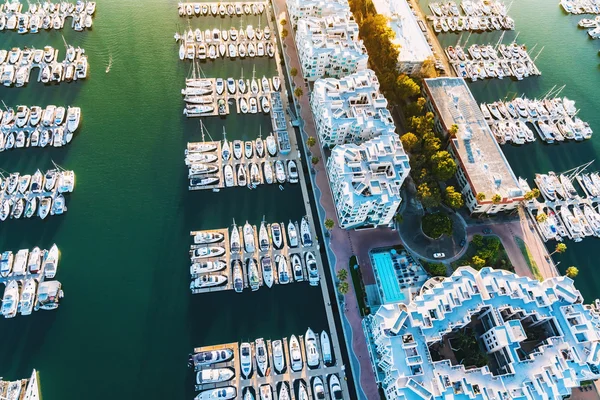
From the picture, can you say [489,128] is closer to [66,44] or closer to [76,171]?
[76,171]

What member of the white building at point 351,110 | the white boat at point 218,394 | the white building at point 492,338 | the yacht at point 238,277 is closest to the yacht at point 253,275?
the yacht at point 238,277

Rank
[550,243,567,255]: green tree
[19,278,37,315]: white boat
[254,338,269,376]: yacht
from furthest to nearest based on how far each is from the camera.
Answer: [550,243,567,255]: green tree < [19,278,37,315]: white boat < [254,338,269,376]: yacht

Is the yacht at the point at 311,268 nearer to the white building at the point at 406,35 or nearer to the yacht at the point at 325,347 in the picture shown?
the yacht at the point at 325,347

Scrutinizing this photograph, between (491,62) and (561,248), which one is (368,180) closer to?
(561,248)

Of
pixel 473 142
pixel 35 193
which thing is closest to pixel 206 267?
pixel 35 193

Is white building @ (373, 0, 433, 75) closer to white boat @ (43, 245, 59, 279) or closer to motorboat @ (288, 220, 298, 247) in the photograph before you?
motorboat @ (288, 220, 298, 247)

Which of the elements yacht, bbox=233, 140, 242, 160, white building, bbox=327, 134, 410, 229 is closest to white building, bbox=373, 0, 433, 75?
white building, bbox=327, 134, 410, 229

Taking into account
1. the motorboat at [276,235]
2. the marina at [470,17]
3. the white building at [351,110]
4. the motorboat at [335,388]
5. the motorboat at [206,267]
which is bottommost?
the motorboat at [335,388]
